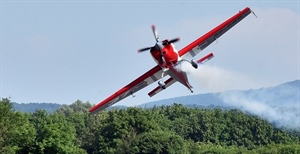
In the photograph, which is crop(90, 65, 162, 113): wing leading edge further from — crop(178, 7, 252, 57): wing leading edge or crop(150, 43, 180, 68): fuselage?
crop(150, 43, 180, 68): fuselage

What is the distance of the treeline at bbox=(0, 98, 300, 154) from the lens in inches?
5079

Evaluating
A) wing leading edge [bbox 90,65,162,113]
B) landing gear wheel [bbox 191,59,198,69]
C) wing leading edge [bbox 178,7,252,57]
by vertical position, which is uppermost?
wing leading edge [bbox 178,7,252,57]

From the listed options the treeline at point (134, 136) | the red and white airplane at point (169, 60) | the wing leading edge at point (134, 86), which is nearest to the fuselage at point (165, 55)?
the red and white airplane at point (169, 60)

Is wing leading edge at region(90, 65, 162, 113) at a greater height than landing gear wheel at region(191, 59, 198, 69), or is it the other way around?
wing leading edge at region(90, 65, 162, 113)

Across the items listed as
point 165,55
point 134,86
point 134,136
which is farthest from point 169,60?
point 134,136

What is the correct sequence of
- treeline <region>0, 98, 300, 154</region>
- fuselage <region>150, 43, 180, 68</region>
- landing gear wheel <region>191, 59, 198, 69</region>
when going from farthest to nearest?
treeline <region>0, 98, 300, 154</region>
fuselage <region>150, 43, 180, 68</region>
landing gear wheel <region>191, 59, 198, 69</region>

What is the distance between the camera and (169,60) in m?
71.1

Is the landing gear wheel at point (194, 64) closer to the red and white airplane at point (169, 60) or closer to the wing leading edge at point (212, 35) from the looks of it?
the red and white airplane at point (169, 60)

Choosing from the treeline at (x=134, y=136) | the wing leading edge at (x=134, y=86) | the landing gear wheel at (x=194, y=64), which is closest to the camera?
the landing gear wheel at (x=194, y=64)

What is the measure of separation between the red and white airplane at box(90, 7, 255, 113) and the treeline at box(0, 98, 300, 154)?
46.9m

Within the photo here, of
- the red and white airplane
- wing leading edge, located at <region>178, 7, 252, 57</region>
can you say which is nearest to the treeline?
the red and white airplane

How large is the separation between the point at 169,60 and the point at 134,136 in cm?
9014

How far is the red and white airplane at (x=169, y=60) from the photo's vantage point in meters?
70.8

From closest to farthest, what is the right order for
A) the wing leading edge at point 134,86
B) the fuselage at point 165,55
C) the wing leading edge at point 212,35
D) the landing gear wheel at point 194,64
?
the landing gear wheel at point 194,64, the fuselage at point 165,55, the wing leading edge at point 134,86, the wing leading edge at point 212,35
